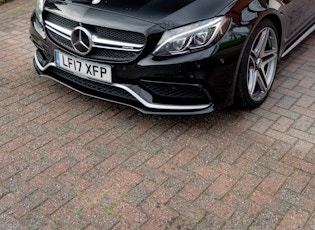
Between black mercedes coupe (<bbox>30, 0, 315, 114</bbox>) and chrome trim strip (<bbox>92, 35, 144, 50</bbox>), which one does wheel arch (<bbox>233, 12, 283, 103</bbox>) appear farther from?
chrome trim strip (<bbox>92, 35, 144, 50</bbox>)

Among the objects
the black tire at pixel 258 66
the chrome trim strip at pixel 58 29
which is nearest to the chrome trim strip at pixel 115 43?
the chrome trim strip at pixel 58 29

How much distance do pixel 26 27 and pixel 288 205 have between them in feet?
14.1

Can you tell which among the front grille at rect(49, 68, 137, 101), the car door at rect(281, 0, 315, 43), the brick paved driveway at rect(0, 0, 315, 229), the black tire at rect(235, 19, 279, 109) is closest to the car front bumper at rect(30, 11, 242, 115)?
the front grille at rect(49, 68, 137, 101)

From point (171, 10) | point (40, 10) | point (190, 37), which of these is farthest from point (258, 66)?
point (40, 10)

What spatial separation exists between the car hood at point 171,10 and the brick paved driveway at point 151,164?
88 centimetres

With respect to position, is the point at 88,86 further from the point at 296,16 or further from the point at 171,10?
the point at 296,16

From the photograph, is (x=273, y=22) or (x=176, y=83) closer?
(x=176, y=83)

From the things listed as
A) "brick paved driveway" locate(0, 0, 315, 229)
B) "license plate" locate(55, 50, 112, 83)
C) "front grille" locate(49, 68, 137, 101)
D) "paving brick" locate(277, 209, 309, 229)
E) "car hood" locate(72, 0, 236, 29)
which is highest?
"car hood" locate(72, 0, 236, 29)

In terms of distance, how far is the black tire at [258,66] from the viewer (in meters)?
3.38

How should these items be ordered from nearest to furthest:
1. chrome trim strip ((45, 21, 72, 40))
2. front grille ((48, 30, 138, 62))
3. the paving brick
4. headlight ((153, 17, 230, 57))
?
the paving brick → headlight ((153, 17, 230, 57)) → front grille ((48, 30, 138, 62)) → chrome trim strip ((45, 21, 72, 40))

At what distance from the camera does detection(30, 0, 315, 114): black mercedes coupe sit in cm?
308

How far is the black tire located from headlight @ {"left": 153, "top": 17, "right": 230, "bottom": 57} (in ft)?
1.26

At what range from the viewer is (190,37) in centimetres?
306

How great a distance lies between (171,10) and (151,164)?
44.0 inches
